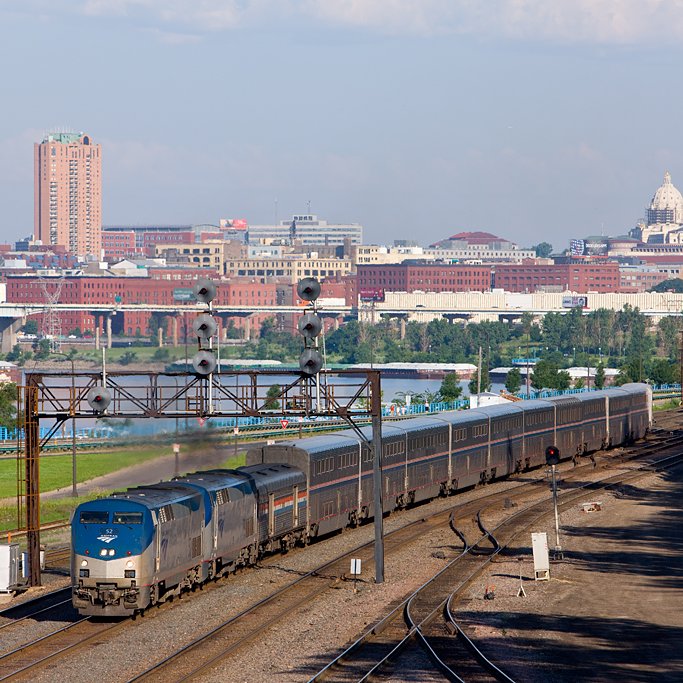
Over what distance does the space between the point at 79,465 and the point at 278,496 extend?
196 feet

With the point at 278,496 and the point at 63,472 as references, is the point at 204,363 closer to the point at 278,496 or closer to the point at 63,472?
the point at 278,496

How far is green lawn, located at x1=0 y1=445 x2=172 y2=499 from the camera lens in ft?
242

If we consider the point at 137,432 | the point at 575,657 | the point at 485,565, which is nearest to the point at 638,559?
the point at 485,565

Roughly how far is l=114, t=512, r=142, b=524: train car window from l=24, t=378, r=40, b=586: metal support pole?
7.71 meters

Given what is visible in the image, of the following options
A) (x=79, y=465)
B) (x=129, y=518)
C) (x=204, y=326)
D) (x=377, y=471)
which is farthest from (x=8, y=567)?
(x=79, y=465)

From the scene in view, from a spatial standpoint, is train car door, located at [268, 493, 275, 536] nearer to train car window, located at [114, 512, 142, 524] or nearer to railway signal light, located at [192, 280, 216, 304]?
railway signal light, located at [192, 280, 216, 304]

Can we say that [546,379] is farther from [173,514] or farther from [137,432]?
[173,514]

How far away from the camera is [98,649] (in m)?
36.0

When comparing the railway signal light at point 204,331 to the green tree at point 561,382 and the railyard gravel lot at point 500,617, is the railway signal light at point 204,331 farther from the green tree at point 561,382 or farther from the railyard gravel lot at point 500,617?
the green tree at point 561,382

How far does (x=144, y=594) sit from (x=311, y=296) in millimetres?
10853

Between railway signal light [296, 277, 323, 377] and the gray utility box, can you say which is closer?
railway signal light [296, 277, 323, 377]

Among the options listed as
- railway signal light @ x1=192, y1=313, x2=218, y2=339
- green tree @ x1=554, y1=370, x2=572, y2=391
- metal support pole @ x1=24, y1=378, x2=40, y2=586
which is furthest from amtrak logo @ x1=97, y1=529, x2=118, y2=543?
green tree @ x1=554, y1=370, x2=572, y2=391

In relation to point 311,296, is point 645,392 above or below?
below

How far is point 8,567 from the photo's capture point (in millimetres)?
44719
